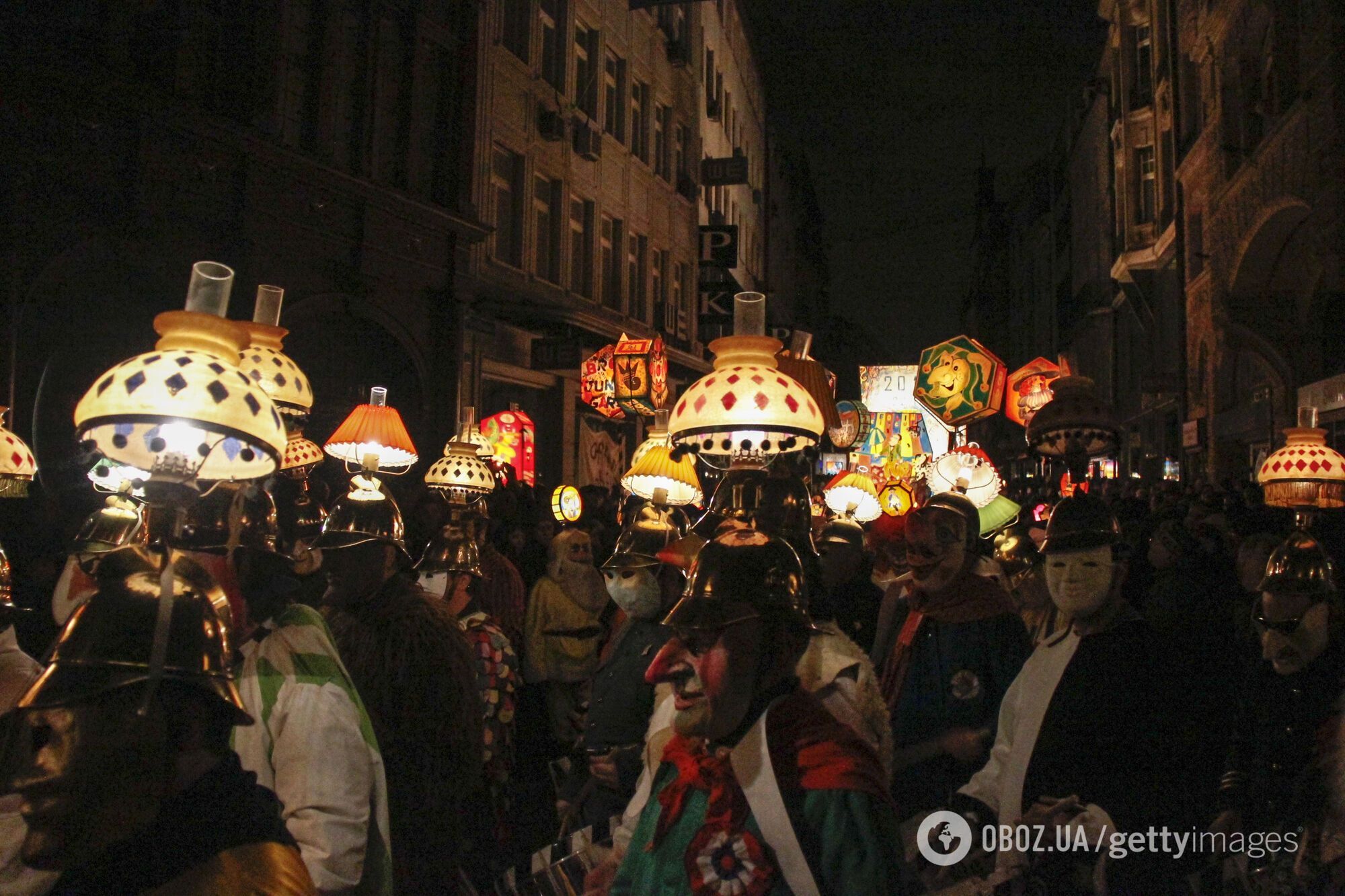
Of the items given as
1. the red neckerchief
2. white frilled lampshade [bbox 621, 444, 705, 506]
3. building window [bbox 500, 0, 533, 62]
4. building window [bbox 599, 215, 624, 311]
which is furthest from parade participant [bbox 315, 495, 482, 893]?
building window [bbox 599, 215, 624, 311]

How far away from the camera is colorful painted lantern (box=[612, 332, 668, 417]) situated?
15.0 metres

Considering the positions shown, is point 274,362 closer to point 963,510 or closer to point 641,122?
point 963,510

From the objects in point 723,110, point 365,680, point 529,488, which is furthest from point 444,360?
point 723,110

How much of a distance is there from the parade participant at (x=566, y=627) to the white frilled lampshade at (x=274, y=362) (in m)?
3.77

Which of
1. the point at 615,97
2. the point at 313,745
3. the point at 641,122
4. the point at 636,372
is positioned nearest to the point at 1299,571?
the point at 313,745

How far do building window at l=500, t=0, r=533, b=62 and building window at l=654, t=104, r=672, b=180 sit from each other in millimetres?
8278

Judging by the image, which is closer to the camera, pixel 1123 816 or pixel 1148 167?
pixel 1123 816

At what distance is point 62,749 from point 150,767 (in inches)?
5.7

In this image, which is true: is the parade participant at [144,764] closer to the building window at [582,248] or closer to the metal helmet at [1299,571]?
the metal helmet at [1299,571]

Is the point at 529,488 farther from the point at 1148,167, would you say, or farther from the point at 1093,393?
the point at 1148,167

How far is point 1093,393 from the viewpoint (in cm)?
647

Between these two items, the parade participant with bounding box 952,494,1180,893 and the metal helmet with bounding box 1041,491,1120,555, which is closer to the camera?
the parade participant with bounding box 952,494,1180,893

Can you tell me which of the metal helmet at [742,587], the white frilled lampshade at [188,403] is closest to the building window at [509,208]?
the white frilled lampshade at [188,403]

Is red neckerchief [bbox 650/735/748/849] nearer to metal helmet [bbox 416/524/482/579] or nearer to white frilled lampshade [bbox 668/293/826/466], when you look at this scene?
white frilled lampshade [bbox 668/293/826/466]
